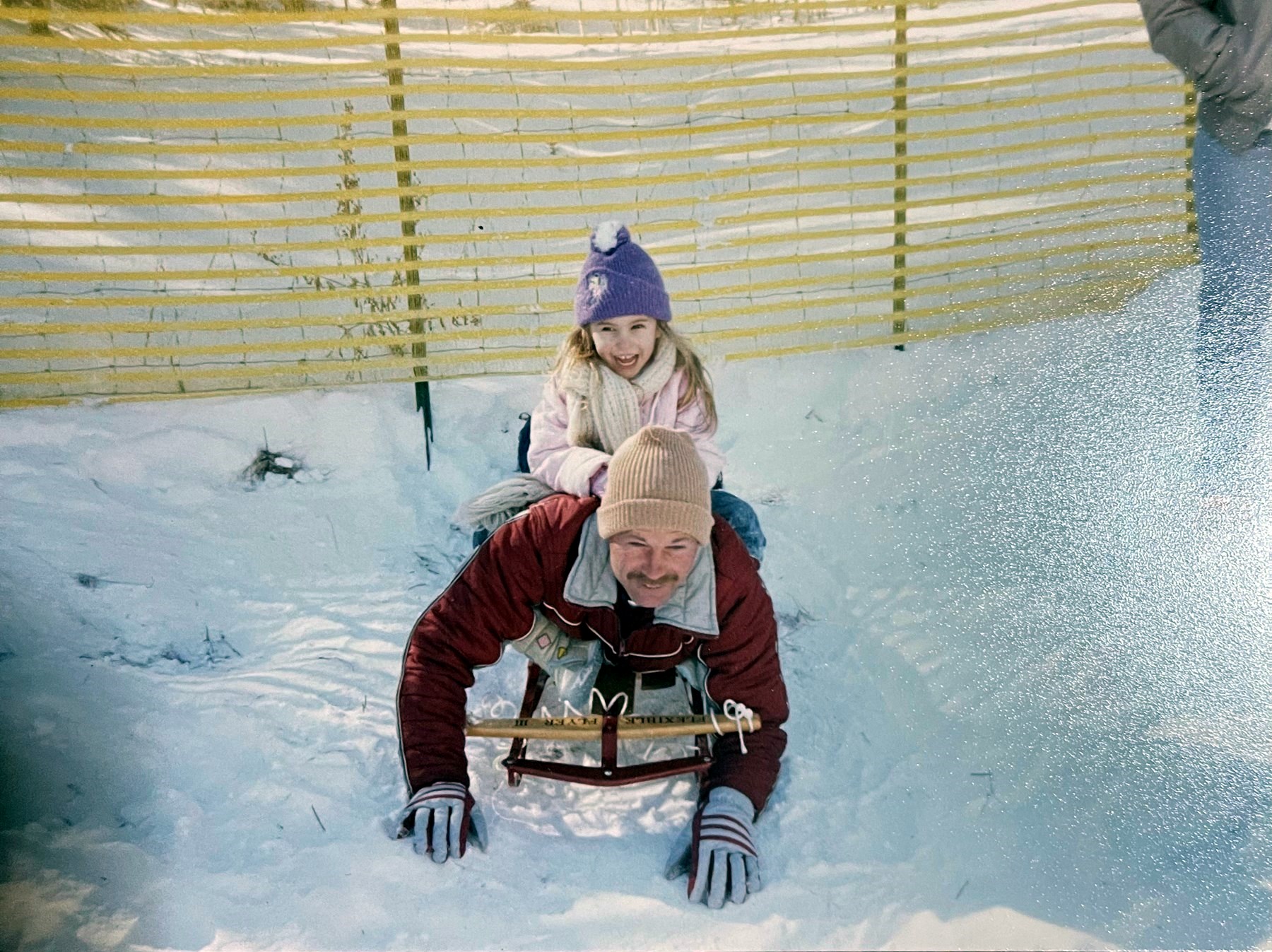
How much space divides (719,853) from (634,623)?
316 millimetres

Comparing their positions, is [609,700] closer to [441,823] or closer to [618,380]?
[441,823]

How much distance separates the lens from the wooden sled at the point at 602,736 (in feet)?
4.27

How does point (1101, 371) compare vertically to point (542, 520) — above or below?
above

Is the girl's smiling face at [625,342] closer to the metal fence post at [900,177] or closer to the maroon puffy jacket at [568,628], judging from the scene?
the maroon puffy jacket at [568,628]

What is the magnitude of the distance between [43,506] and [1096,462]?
1660mm

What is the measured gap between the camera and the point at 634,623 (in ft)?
4.45

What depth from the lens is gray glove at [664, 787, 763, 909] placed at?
1229mm

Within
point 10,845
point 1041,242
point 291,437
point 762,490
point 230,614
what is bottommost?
point 10,845

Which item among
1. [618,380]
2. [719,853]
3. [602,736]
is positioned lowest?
[719,853]

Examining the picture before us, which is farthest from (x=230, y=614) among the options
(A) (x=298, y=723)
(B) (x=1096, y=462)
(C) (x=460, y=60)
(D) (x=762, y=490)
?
(B) (x=1096, y=462)

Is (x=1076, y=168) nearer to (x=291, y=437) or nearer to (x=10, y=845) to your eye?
(x=291, y=437)

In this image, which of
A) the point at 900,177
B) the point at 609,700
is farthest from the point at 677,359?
the point at 900,177

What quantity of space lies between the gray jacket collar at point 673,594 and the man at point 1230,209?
2.40 ft

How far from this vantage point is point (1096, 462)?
1.48 m
